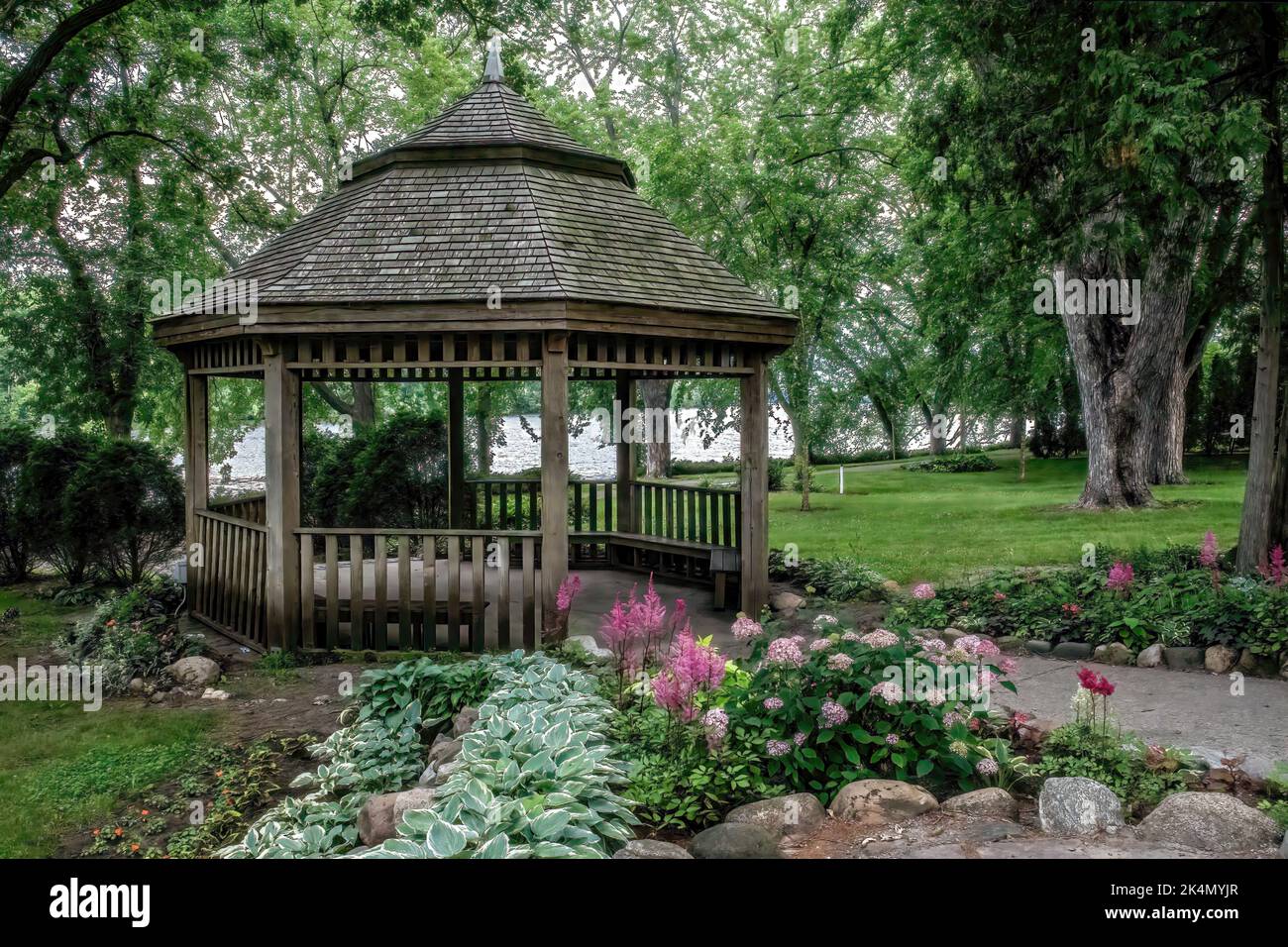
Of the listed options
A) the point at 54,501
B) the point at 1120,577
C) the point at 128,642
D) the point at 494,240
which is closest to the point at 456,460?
the point at 494,240

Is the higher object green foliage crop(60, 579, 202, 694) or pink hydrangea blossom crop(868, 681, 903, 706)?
pink hydrangea blossom crop(868, 681, 903, 706)

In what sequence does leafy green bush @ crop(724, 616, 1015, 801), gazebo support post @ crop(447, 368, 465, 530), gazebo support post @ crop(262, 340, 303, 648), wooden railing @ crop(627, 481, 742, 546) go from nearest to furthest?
leafy green bush @ crop(724, 616, 1015, 801), gazebo support post @ crop(262, 340, 303, 648), wooden railing @ crop(627, 481, 742, 546), gazebo support post @ crop(447, 368, 465, 530)

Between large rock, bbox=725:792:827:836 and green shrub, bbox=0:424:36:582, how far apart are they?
39.0 feet

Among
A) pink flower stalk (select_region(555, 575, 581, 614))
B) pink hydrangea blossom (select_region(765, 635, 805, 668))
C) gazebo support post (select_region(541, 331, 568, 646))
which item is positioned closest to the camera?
pink hydrangea blossom (select_region(765, 635, 805, 668))

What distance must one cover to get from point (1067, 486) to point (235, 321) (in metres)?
19.6

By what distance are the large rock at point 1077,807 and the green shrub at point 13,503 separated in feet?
42.3

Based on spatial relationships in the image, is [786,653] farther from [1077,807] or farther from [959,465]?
[959,465]

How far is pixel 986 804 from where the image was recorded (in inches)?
172

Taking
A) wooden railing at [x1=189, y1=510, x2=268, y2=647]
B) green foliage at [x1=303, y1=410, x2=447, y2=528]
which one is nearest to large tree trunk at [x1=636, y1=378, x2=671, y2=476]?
green foliage at [x1=303, y1=410, x2=447, y2=528]

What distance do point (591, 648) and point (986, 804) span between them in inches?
162

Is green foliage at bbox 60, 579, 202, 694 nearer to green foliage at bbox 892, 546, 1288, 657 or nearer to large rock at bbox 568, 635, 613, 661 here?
large rock at bbox 568, 635, 613, 661

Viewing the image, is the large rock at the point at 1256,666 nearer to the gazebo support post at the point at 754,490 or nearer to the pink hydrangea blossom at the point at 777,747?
the gazebo support post at the point at 754,490

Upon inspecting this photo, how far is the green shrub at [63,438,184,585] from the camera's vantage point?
1216 centimetres

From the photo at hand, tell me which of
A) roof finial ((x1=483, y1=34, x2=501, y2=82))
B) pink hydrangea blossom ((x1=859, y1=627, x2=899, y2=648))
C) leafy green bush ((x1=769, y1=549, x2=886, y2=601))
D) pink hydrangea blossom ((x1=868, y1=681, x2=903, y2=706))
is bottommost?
leafy green bush ((x1=769, y1=549, x2=886, y2=601))
